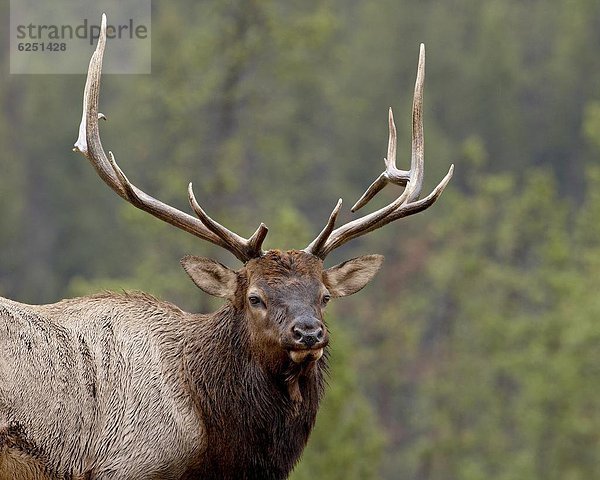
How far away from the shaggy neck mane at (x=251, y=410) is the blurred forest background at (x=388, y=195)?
10.3m

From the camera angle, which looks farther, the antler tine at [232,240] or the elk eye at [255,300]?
the antler tine at [232,240]

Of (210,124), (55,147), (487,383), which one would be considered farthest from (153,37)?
(55,147)

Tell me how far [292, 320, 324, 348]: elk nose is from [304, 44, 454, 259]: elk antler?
30.2 inches

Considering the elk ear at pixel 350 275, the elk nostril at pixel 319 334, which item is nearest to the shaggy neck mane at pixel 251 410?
the elk nostril at pixel 319 334

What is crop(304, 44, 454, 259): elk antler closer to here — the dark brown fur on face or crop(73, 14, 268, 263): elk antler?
the dark brown fur on face

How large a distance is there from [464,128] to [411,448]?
80.0ft

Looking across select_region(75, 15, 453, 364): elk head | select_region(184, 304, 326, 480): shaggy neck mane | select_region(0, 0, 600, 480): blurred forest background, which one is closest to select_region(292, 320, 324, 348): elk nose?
select_region(75, 15, 453, 364): elk head

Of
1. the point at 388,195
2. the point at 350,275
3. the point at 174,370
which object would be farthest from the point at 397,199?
the point at 388,195

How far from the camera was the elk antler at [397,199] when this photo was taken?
8.99m

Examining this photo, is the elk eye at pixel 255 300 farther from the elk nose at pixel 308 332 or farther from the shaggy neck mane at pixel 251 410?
the elk nose at pixel 308 332

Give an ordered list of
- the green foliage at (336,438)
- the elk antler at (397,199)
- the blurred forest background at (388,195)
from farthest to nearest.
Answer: the blurred forest background at (388,195) → the green foliage at (336,438) → the elk antler at (397,199)

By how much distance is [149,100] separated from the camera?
33.2m

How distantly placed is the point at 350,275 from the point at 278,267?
792mm

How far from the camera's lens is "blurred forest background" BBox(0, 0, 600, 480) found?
91.6 ft
